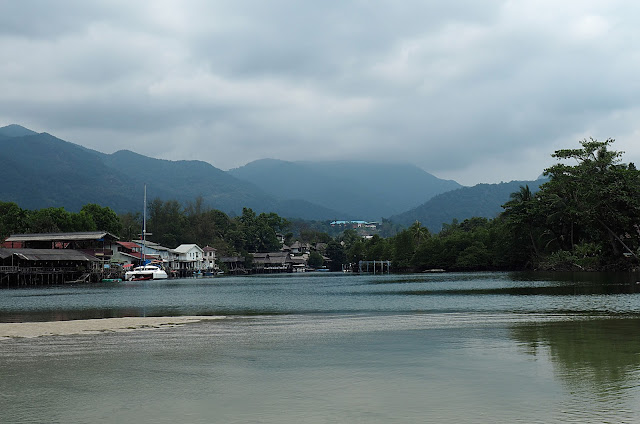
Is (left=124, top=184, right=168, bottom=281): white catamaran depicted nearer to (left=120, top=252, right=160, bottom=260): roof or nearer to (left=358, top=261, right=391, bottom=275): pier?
(left=120, top=252, right=160, bottom=260): roof

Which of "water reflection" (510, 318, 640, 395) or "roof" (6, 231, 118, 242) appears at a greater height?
"roof" (6, 231, 118, 242)

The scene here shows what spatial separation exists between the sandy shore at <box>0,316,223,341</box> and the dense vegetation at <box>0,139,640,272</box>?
57.2 metres

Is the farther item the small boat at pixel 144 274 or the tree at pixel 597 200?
the small boat at pixel 144 274

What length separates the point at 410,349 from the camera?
17.8m

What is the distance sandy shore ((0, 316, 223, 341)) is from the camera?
77.7 ft

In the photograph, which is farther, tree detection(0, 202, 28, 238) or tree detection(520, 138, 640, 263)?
tree detection(0, 202, 28, 238)

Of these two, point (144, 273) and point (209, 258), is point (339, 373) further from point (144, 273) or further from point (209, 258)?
point (209, 258)

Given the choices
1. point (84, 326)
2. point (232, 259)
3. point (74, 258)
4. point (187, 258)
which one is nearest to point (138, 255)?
point (187, 258)

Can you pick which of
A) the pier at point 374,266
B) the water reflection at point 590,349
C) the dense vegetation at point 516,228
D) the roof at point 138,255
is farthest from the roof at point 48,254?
the water reflection at point 590,349

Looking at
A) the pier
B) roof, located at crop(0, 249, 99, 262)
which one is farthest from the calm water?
the pier

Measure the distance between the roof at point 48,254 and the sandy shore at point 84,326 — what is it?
217ft

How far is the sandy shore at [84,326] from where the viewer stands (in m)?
23.7

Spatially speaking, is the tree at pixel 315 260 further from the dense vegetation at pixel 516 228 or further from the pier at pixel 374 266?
the pier at pixel 374 266

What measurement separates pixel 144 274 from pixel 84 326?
89981mm
